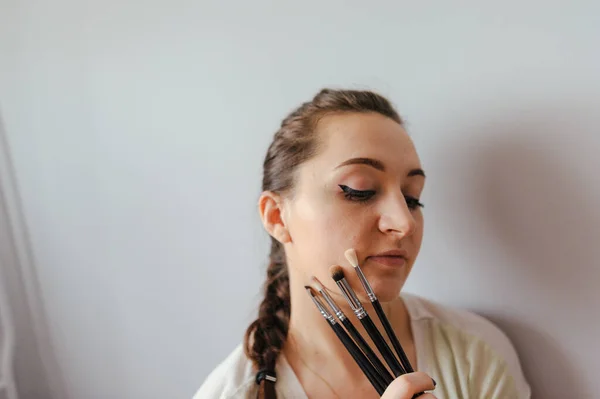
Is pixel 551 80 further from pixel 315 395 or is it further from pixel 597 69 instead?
pixel 315 395

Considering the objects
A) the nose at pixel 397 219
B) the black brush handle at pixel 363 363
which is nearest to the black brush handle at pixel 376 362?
the black brush handle at pixel 363 363

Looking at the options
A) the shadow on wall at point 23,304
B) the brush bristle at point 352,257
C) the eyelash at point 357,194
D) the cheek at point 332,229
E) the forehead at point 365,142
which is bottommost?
the shadow on wall at point 23,304

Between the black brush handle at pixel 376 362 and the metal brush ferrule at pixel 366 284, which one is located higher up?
the metal brush ferrule at pixel 366 284

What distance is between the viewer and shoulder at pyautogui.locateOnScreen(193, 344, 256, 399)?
0.66 metres

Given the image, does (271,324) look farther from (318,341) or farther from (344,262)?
(344,262)

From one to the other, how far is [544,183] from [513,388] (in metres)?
0.28

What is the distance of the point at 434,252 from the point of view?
780mm

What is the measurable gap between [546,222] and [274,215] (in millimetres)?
375

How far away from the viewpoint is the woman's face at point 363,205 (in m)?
0.59

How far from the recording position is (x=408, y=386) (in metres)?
0.47

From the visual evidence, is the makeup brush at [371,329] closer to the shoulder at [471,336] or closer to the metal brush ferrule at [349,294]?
the metal brush ferrule at [349,294]

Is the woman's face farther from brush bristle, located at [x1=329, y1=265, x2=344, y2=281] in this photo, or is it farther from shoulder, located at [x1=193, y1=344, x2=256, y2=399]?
shoulder, located at [x1=193, y1=344, x2=256, y2=399]

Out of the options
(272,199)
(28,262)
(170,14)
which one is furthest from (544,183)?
(28,262)

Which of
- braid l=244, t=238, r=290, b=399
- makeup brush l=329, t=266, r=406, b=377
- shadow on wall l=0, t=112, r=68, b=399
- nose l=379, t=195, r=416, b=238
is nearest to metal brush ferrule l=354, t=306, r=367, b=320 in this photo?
makeup brush l=329, t=266, r=406, b=377
